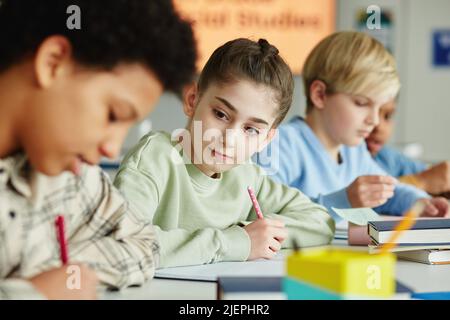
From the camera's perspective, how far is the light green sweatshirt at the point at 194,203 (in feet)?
3.43

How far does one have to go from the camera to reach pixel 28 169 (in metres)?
0.77

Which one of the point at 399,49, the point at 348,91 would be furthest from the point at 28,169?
the point at 399,49

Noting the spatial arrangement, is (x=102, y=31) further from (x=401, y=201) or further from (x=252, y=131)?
(x=401, y=201)

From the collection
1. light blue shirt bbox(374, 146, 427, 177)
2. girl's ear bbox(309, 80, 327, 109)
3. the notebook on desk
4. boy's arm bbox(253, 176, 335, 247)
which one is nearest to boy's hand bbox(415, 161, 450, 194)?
light blue shirt bbox(374, 146, 427, 177)

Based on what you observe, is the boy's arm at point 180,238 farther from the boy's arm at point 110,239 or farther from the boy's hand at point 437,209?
the boy's hand at point 437,209

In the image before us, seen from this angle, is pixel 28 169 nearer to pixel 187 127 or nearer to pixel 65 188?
pixel 65 188

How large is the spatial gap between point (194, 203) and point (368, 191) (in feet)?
1.43

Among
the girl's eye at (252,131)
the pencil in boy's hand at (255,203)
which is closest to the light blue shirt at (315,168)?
the pencil in boy's hand at (255,203)

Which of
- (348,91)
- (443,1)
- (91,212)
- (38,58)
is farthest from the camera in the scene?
(443,1)

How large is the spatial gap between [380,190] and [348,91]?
0.22 metres

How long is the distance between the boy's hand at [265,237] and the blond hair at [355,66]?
1.60ft

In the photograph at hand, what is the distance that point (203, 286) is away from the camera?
95 cm

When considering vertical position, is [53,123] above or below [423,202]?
above

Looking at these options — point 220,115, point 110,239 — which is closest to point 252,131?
point 220,115
